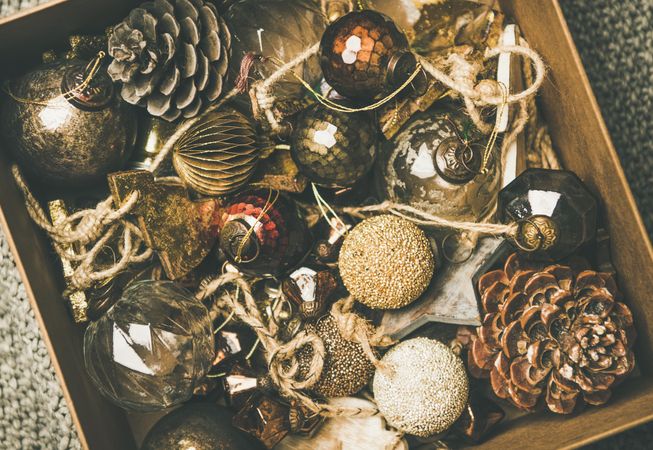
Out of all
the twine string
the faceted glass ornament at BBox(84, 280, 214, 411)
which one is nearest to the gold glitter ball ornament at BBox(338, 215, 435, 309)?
the twine string

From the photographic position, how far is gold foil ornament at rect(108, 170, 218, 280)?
0.95m

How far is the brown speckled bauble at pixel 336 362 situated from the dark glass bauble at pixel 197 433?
14 centimetres

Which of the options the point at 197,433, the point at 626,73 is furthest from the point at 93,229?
the point at 626,73

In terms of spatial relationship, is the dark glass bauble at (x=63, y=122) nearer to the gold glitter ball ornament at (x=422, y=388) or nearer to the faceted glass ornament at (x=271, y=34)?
the faceted glass ornament at (x=271, y=34)

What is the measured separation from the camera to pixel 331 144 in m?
0.90

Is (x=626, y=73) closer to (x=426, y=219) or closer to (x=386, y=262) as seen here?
(x=426, y=219)

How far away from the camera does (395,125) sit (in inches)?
39.3

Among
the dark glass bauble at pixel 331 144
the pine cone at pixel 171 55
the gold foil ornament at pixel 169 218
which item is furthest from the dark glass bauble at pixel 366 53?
the gold foil ornament at pixel 169 218

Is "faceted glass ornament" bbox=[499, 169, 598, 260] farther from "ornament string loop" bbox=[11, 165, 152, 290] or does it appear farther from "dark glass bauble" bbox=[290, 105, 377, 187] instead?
"ornament string loop" bbox=[11, 165, 152, 290]

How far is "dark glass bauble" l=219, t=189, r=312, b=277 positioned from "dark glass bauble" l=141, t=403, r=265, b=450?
242 millimetres

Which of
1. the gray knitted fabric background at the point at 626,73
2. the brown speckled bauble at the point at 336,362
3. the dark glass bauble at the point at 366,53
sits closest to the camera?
the dark glass bauble at the point at 366,53

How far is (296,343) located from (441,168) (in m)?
0.35

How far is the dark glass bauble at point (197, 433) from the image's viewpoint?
93 cm

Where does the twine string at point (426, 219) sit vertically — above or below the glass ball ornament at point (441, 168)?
below
